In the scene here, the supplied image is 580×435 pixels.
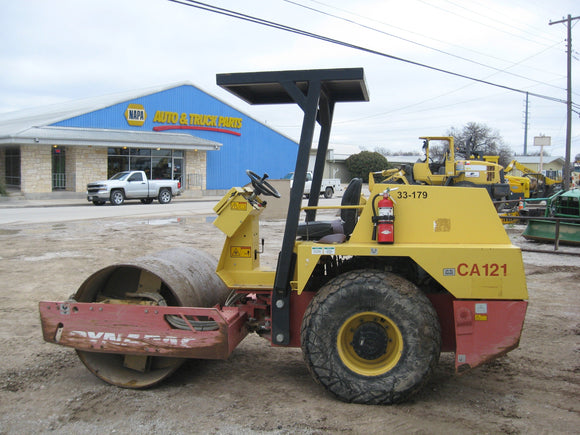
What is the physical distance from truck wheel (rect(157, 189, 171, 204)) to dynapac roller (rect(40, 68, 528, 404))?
24.3 metres

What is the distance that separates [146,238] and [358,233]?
10819mm

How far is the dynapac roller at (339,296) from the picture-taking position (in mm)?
4070

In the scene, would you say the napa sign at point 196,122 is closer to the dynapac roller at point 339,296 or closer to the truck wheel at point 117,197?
the truck wheel at point 117,197

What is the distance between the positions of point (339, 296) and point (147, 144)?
31.1 m

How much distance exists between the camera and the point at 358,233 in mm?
4305

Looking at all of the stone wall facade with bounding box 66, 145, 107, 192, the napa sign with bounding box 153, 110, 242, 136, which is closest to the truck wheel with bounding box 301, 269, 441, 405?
the stone wall facade with bounding box 66, 145, 107, 192

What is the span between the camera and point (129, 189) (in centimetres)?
2741

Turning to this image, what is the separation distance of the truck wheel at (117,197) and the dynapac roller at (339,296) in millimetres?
22977

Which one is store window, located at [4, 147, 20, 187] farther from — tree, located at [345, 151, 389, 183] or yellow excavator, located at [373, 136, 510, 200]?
tree, located at [345, 151, 389, 183]

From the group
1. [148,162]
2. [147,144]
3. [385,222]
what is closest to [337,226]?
[385,222]

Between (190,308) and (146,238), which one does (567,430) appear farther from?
(146,238)

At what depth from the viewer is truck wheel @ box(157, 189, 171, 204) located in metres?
28.8

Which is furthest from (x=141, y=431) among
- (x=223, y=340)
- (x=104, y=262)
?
(x=104, y=262)

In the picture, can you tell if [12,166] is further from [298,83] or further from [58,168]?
[298,83]
